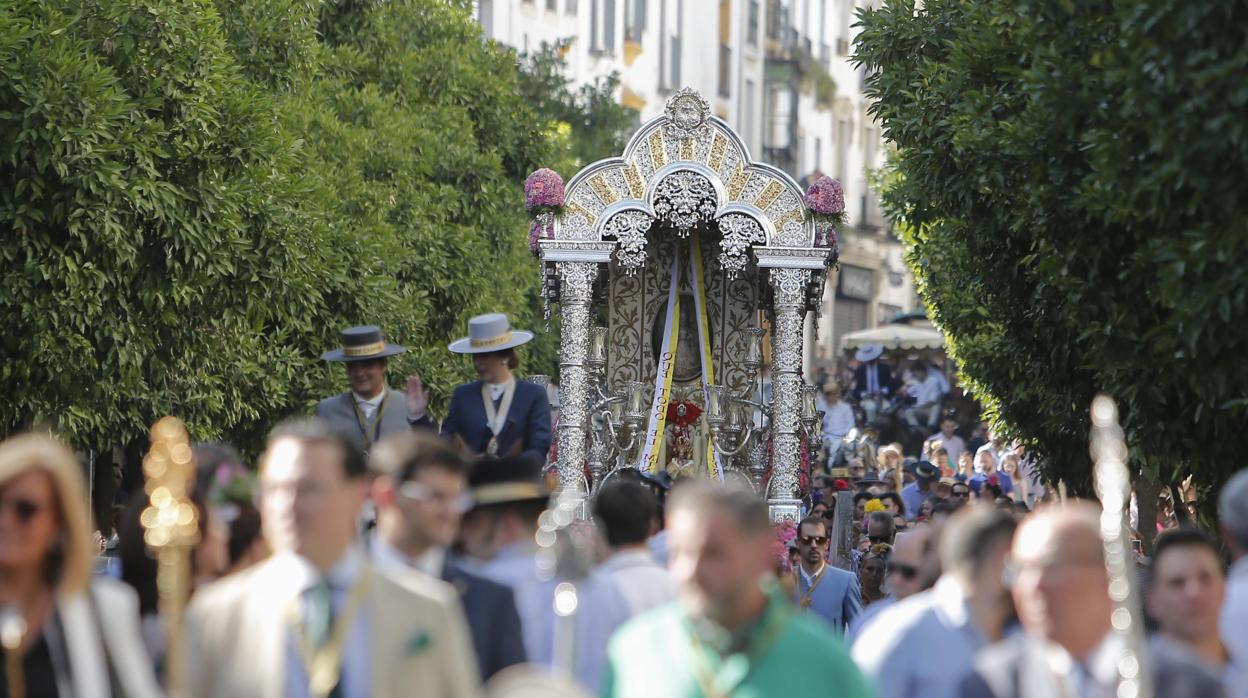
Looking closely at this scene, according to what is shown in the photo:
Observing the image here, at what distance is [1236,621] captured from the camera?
7.38 meters

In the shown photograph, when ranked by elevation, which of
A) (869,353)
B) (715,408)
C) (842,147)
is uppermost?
(842,147)

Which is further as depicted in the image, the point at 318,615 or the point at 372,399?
the point at 372,399

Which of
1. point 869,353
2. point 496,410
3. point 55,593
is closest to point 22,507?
point 55,593

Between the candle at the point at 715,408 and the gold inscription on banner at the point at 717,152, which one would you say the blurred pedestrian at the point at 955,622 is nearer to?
the gold inscription on banner at the point at 717,152

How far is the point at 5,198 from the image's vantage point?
19594 mm

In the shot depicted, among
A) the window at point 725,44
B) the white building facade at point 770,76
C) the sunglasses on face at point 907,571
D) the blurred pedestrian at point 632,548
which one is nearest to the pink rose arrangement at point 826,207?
the sunglasses on face at point 907,571

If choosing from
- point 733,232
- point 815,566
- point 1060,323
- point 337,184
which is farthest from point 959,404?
point 815,566

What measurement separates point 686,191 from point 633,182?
0.53 metres

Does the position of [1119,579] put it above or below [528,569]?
above

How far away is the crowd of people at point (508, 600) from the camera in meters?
5.71

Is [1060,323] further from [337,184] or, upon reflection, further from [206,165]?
[337,184]

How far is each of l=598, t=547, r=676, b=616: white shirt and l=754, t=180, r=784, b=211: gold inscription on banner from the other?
14490mm

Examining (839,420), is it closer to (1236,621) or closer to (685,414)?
(685,414)

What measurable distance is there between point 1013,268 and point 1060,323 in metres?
0.96
